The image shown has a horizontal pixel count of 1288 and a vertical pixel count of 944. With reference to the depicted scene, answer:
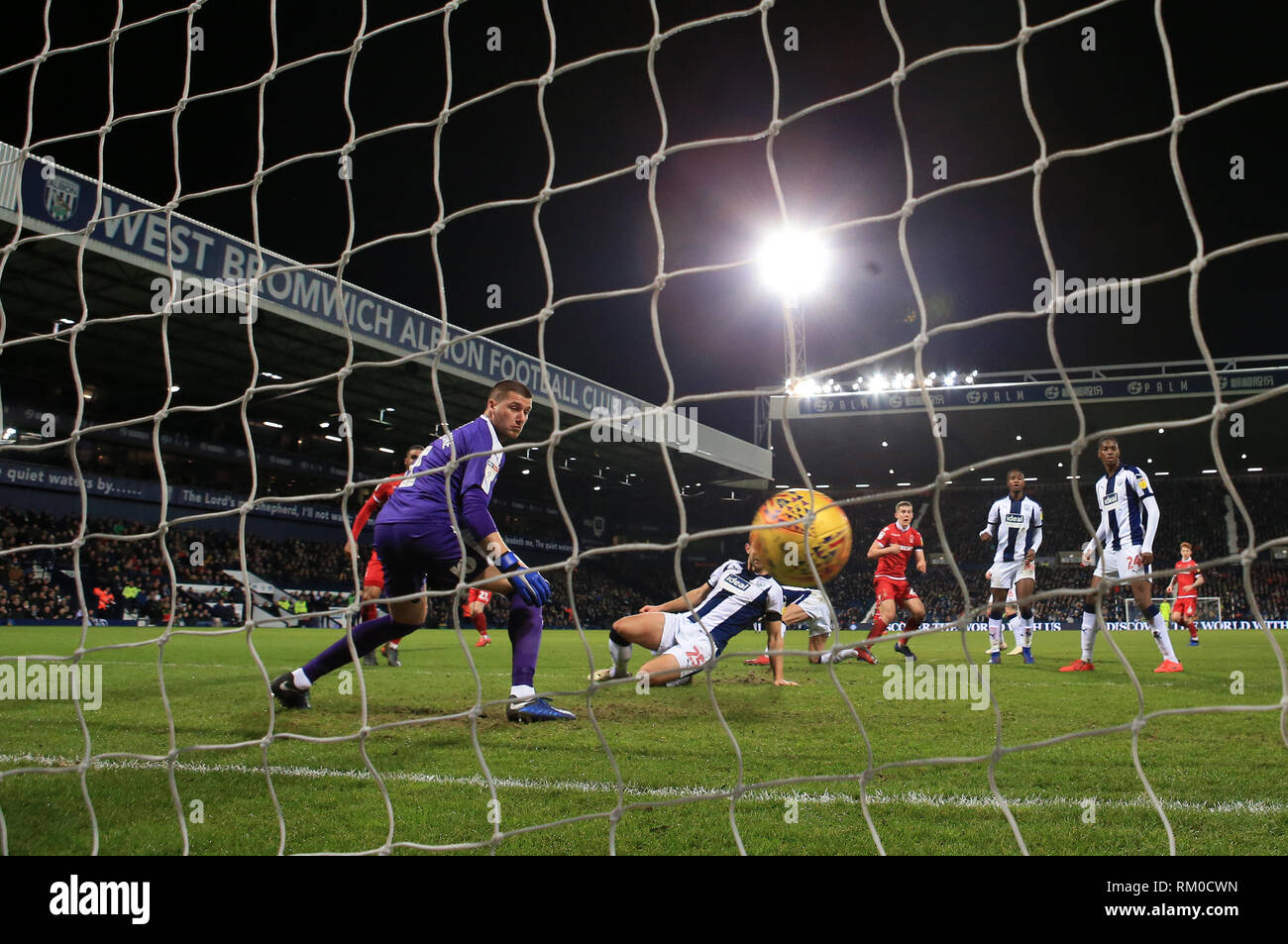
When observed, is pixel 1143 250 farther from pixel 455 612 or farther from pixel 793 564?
pixel 455 612

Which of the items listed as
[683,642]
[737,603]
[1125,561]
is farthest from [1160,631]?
[683,642]

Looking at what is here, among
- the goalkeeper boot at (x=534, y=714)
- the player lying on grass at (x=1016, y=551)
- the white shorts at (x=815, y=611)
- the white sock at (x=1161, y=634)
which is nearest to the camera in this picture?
the goalkeeper boot at (x=534, y=714)

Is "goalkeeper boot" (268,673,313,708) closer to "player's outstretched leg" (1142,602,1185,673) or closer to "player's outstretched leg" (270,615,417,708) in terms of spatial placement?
"player's outstretched leg" (270,615,417,708)

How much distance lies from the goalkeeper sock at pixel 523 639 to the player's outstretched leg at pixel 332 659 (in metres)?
0.54

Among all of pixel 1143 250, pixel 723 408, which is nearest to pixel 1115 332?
pixel 1143 250

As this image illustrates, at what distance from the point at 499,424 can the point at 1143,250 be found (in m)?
27.5

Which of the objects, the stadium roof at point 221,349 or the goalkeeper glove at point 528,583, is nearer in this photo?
the goalkeeper glove at point 528,583

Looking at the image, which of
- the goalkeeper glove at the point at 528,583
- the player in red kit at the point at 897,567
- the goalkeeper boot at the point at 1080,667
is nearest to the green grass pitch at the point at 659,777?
the goalkeeper glove at the point at 528,583

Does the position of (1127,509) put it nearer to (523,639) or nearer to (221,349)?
(523,639)

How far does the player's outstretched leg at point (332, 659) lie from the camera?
4.58 metres

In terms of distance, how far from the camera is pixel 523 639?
15.1ft

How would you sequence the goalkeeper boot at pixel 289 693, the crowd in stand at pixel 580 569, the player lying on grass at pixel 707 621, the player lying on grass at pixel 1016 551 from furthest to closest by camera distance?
the crowd in stand at pixel 580 569 < the player lying on grass at pixel 1016 551 < the player lying on grass at pixel 707 621 < the goalkeeper boot at pixel 289 693

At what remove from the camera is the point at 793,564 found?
430cm

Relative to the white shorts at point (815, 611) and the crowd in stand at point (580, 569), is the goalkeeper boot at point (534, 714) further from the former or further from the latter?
the crowd in stand at point (580, 569)
